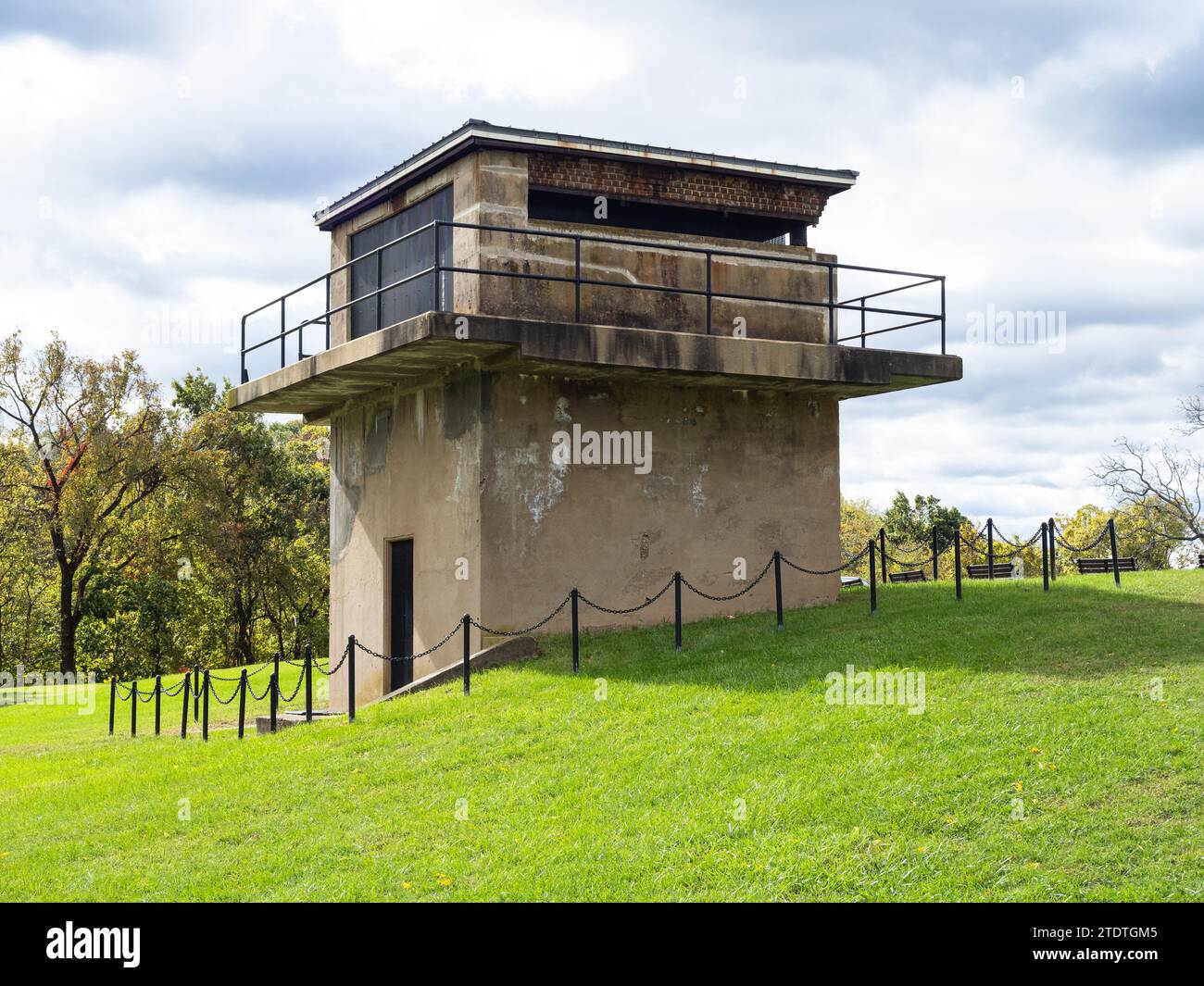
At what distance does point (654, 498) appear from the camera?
1917cm

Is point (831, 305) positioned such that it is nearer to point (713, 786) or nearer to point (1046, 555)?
point (1046, 555)

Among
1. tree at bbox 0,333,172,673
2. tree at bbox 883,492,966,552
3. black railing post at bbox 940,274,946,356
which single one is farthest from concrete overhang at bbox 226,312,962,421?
tree at bbox 883,492,966,552

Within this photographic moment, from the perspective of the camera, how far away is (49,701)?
3105cm

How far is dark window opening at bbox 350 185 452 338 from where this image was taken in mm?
19188

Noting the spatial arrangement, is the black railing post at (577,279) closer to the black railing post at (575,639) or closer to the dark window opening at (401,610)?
the black railing post at (575,639)

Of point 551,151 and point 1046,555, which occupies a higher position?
point 551,151

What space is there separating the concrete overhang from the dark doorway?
2642 mm

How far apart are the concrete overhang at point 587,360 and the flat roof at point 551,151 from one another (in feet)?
9.09

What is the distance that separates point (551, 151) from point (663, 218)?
2.24m

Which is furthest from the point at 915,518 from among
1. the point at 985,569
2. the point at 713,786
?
the point at 713,786

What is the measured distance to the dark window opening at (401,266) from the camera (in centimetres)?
1919

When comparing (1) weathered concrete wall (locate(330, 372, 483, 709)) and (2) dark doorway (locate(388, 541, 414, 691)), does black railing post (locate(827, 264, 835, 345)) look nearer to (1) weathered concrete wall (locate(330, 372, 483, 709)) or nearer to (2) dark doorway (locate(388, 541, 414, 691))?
(1) weathered concrete wall (locate(330, 372, 483, 709))

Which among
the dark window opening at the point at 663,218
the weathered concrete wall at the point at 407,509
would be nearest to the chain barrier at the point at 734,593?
the weathered concrete wall at the point at 407,509

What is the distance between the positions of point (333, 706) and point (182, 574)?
24.3 m
